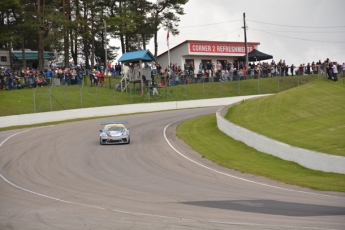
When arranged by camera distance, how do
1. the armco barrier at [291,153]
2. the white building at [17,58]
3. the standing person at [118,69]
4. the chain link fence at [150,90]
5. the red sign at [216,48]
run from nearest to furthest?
the armco barrier at [291,153], the chain link fence at [150,90], the standing person at [118,69], the white building at [17,58], the red sign at [216,48]

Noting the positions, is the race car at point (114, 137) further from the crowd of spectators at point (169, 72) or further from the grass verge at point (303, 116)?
the crowd of spectators at point (169, 72)

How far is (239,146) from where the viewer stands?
28984 millimetres

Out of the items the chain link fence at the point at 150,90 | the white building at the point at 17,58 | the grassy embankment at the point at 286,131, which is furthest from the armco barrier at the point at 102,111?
the white building at the point at 17,58

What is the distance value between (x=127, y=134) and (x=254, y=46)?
54.1 m

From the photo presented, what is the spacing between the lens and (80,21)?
211 ft

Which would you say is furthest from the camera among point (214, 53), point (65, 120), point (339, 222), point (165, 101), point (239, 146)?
point (214, 53)

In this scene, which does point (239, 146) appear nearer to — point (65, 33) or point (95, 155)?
point (95, 155)

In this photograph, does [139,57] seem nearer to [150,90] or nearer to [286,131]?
[150,90]

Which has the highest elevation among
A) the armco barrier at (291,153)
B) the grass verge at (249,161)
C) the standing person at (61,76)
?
the standing person at (61,76)

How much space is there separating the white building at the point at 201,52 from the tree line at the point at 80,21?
2751 mm

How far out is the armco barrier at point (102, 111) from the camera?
4162 centimetres

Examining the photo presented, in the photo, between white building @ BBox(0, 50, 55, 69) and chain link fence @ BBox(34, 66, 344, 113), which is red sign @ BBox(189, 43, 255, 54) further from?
white building @ BBox(0, 50, 55, 69)

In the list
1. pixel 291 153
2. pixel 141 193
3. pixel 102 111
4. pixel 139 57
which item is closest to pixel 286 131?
pixel 291 153

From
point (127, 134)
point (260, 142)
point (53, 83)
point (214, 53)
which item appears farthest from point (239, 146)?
point (214, 53)
